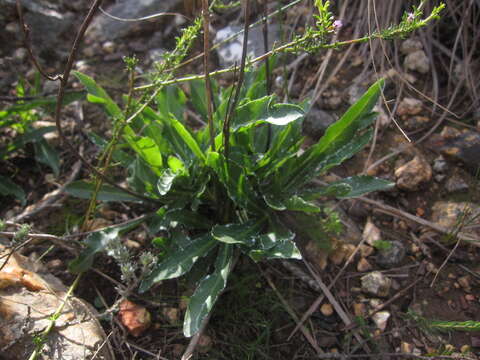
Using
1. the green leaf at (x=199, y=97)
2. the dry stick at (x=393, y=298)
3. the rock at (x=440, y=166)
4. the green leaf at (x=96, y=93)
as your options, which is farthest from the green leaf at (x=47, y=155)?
the rock at (x=440, y=166)

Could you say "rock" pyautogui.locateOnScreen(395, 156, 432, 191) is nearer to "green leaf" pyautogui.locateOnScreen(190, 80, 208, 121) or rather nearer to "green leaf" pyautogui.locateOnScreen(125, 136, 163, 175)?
"green leaf" pyautogui.locateOnScreen(190, 80, 208, 121)

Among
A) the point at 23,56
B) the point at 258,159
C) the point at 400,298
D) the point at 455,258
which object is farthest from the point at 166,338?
the point at 23,56

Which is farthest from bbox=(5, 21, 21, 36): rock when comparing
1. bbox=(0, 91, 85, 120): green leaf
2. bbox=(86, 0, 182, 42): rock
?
bbox=(0, 91, 85, 120): green leaf

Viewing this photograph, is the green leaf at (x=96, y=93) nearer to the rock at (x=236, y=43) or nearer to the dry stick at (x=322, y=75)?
the rock at (x=236, y=43)

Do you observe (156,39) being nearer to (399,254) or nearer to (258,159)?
(258,159)

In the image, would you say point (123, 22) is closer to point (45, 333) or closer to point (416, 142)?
point (416, 142)

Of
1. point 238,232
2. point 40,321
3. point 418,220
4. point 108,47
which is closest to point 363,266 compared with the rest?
point 418,220
